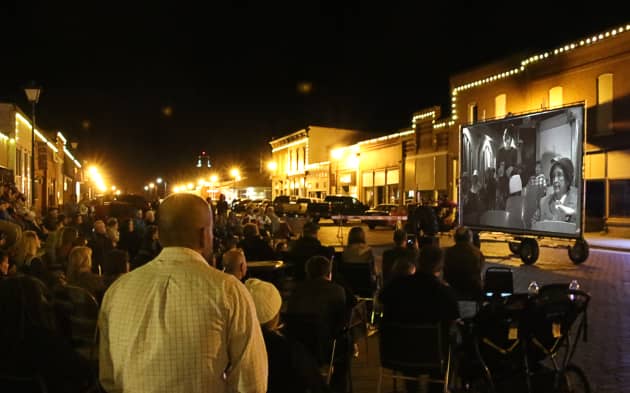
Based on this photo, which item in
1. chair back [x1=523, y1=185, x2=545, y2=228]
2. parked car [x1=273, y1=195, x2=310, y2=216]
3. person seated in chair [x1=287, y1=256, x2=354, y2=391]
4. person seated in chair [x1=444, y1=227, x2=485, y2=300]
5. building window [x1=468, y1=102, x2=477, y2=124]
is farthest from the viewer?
parked car [x1=273, y1=195, x2=310, y2=216]

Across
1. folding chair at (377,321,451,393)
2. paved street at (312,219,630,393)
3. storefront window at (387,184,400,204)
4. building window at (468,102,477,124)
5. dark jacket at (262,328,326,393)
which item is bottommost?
paved street at (312,219,630,393)

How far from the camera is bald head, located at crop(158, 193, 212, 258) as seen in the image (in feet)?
7.14

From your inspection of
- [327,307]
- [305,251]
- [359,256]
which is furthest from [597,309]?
[327,307]

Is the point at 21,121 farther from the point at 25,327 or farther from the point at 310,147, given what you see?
the point at 310,147

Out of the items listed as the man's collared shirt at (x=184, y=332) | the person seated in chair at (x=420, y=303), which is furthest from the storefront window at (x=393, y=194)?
the man's collared shirt at (x=184, y=332)

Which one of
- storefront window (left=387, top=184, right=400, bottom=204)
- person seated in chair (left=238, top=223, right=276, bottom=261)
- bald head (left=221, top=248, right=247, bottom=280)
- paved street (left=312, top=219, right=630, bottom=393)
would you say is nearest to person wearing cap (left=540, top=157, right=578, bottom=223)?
paved street (left=312, top=219, right=630, bottom=393)

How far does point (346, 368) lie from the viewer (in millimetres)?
5051

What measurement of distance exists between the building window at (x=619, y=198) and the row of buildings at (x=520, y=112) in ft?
0.13

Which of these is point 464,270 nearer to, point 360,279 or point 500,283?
point 500,283

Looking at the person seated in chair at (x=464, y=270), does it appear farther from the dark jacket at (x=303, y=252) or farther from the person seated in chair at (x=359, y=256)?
the dark jacket at (x=303, y=252)

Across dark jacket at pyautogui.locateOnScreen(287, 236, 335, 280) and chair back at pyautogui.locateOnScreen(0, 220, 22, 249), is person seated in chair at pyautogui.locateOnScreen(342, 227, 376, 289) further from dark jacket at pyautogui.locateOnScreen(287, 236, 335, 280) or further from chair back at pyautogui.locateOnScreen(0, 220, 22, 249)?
chair back at pyautogui.locateOnScreen(0, 220, 22, 249)

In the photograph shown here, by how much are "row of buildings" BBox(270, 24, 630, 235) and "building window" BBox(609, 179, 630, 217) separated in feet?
0.13

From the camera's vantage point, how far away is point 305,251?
26.9ft

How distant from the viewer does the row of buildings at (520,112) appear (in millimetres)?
22922
